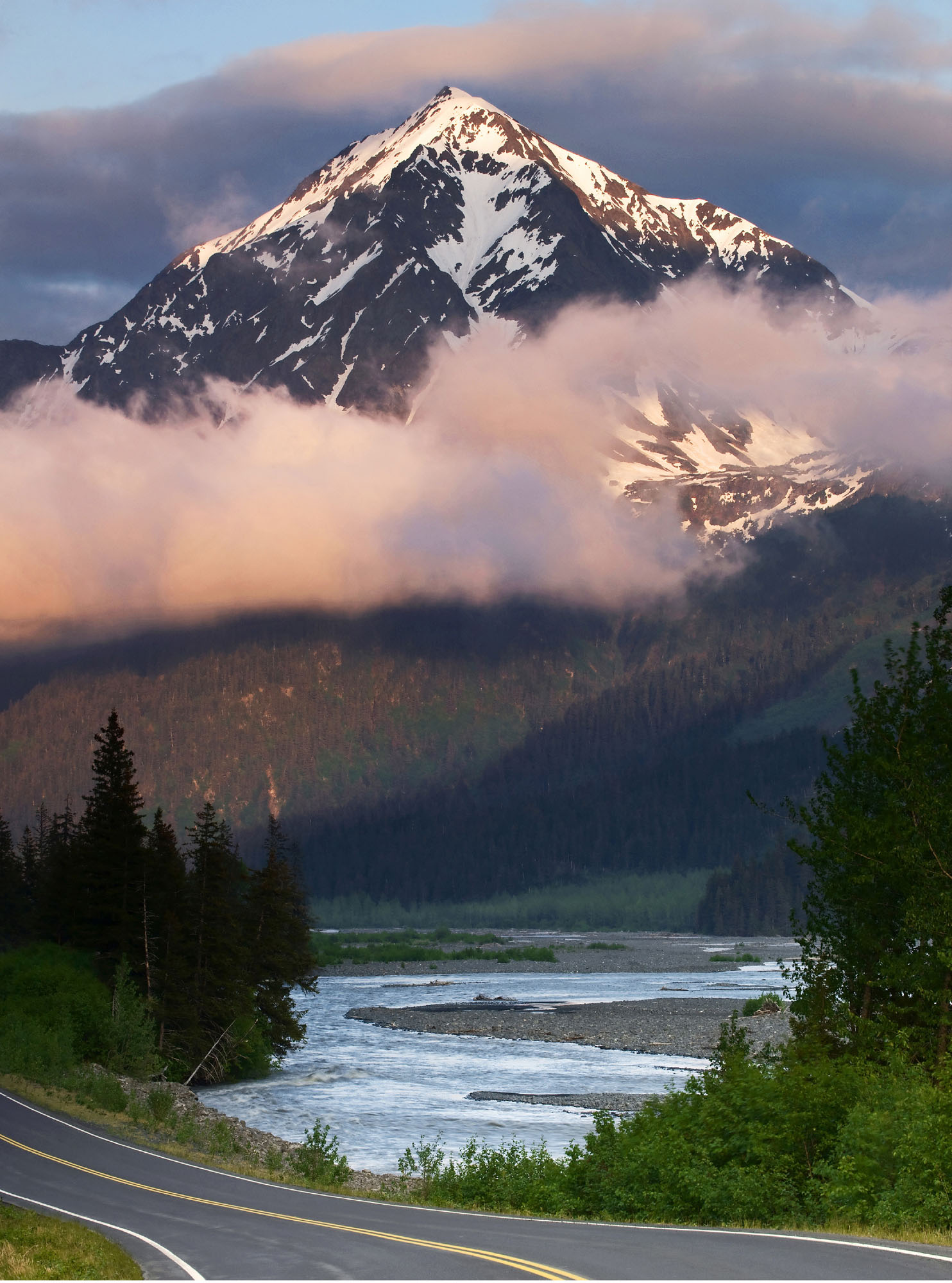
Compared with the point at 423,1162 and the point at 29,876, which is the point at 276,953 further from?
the point at 29,876

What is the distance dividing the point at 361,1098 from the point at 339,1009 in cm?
5206

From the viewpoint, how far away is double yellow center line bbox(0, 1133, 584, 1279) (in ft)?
70.9

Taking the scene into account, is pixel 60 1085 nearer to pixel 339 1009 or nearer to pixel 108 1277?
pixel 108 1277

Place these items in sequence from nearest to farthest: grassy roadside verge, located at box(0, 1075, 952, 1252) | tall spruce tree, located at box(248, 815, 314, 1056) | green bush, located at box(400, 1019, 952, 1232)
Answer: grassy roadside verge, located at box(0, 1075, 952, 1252)
green bush, located at box(400, 1019, 952, 1232)
tall spruce tree, located at box(248, 815, 314, 1056)

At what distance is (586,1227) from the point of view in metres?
27.6

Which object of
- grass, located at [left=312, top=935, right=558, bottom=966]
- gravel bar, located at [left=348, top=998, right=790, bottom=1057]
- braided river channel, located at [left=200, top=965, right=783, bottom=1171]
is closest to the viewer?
braided river channel, located at [left=200, top=965, right=783, bottom=1171]

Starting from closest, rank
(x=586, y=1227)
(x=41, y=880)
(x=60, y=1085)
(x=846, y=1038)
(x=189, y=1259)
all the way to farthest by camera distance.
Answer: (x=189, y=1259) < (x=586, y=1227) < (x=846, y=1038) < (x=60, y=1085) < (x=41, y=880)

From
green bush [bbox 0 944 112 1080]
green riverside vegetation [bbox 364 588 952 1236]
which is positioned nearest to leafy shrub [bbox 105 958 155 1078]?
green bush [bbox 0 944 112 1080]

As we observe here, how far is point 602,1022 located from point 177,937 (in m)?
37.1

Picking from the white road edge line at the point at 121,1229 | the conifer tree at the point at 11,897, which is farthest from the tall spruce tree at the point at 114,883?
the white road edge line at the point at 121,1229

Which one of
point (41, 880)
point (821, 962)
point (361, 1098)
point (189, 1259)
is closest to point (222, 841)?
point (361, 1098)

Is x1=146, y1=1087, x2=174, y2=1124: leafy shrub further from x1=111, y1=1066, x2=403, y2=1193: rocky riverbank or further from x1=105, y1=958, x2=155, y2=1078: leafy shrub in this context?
x1=105, y1=958, x2=155, y2=1078: leafy shrub

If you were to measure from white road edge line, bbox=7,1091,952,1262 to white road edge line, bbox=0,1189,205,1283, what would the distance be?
1565mm

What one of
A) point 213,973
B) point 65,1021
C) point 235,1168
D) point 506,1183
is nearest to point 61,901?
point 213,973
